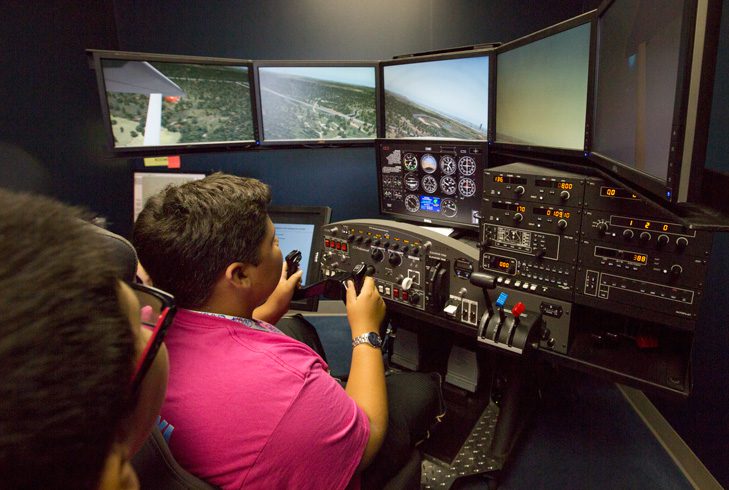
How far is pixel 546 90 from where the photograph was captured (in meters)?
1.62

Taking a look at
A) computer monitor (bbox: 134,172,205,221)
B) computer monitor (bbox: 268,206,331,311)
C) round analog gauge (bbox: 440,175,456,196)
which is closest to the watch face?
round analog gauge (bbox: 440,175,456,196)

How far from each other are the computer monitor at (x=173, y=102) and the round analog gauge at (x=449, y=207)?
3.48ft

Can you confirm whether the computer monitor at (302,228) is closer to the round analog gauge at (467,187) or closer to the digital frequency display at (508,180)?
the round analog gauge at (467,187)

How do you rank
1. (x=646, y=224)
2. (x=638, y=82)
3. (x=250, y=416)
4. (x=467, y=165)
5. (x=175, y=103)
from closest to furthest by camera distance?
1. (x=250, y=416)
2. (x=638, y=82)
3. (x=646, y=224)
4. (x=467, y=165)
5. (x=175, y=103)

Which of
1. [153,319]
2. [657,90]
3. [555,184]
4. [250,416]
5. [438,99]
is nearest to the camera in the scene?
[153,319]

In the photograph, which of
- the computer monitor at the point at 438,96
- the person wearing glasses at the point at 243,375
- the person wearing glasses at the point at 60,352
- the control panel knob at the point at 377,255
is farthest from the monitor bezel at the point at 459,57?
the person wearing glasses at the point at 60,352

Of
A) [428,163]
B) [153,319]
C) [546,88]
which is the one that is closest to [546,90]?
[546,88]

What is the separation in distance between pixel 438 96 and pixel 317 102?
2.13ft

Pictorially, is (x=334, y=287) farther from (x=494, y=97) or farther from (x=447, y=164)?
(x=494, y=97)

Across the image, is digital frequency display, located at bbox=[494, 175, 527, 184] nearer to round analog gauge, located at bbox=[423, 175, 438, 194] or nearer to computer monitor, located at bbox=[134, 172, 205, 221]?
round analog gauge, located at bbox=[423, 175, 438, 194]

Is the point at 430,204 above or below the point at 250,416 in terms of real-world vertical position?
above

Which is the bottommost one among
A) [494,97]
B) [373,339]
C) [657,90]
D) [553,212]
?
[373,339]

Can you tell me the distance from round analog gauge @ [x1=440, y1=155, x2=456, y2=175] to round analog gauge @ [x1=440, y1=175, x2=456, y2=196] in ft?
0.09

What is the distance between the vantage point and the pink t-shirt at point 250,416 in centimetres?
86
